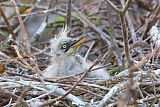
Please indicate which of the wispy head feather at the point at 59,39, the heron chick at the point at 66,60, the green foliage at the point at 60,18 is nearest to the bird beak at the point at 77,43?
the heron chick at the point at 66,60

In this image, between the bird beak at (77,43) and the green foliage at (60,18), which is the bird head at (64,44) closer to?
the bird beak at (77,43)

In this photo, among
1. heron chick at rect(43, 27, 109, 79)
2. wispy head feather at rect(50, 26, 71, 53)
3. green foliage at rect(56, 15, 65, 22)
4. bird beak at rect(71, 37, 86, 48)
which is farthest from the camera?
green foliage at rect(56, 15, 65, 22)

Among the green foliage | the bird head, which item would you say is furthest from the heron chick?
the green foliage

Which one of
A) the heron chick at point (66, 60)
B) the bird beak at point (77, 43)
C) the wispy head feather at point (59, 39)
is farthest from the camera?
the wispy head feather at point (59, 39)

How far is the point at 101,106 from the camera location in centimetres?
356

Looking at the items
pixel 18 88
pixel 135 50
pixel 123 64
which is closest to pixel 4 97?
pixel 18 88

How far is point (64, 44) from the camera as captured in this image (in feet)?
17.0

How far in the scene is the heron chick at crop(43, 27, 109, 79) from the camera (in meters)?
4.90

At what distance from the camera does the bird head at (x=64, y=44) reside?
16.8 ft

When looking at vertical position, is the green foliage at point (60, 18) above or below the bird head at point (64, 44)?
above

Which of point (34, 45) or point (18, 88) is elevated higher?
point (34, 45)

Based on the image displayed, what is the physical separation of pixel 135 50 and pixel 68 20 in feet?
2.51

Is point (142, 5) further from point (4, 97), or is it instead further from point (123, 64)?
point (4, 97)

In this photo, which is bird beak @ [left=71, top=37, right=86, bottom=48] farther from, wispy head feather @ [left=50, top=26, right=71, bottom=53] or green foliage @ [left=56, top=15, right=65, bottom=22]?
green foliage @ [left=56, top=15, right=65, bottom=22]
